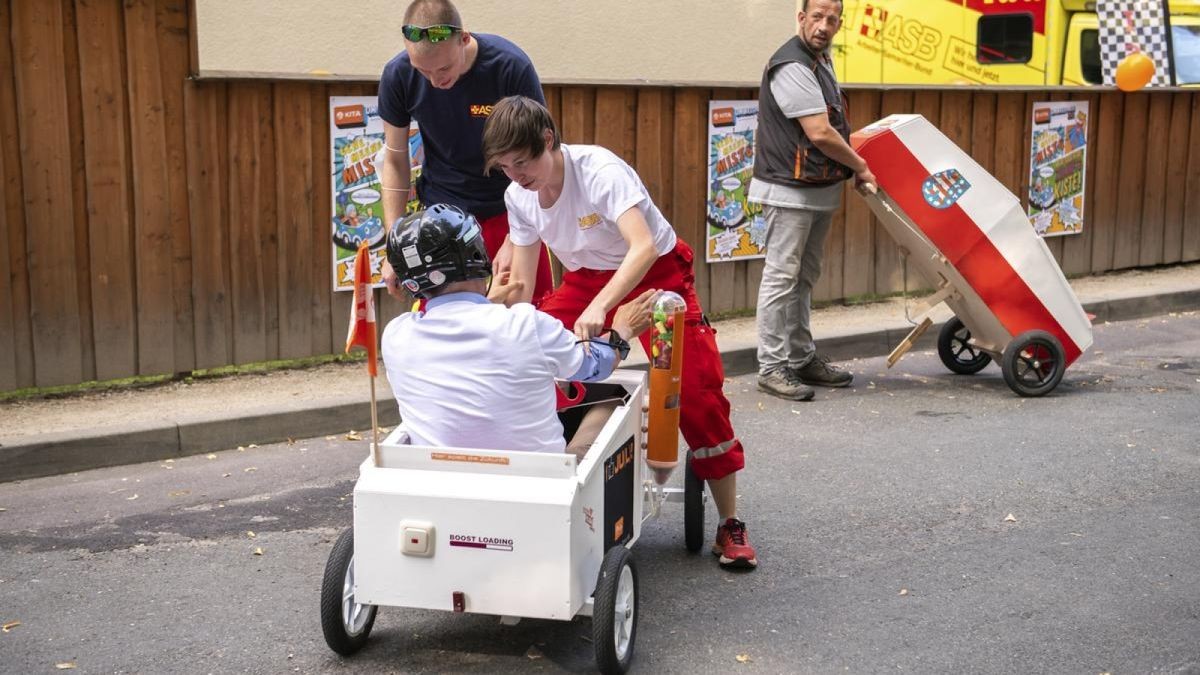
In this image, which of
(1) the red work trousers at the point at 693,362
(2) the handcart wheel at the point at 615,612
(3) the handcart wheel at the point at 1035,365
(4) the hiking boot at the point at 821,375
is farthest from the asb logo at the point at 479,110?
(3) the handcart wheel at the point at 1035,365

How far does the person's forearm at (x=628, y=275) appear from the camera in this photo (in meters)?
4.41

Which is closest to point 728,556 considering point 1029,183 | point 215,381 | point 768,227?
point 768,227

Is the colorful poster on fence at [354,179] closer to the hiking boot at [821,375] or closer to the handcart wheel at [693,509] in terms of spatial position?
the hiking boot at [821,375]

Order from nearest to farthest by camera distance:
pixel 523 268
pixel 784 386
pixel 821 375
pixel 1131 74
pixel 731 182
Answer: pixel 523 268, pixel 784 386, pixel 821 375, pixel 731 182, pixel 1131 74

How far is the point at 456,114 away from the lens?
18.0ft

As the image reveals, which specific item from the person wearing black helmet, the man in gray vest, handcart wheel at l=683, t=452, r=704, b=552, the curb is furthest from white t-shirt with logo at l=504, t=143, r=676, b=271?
the man in gray vest

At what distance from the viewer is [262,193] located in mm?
7789

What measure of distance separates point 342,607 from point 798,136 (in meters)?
4.41

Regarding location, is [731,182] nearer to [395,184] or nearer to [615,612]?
[395,184]

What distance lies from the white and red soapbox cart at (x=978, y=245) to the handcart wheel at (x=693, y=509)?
2.99 metres

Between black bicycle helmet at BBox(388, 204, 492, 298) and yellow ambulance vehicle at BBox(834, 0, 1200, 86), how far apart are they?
10794 millimetres

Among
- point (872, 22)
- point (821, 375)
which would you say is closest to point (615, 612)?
point (821, 375)

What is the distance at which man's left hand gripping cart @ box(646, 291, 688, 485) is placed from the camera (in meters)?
4.48

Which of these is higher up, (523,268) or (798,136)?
(798,136)
